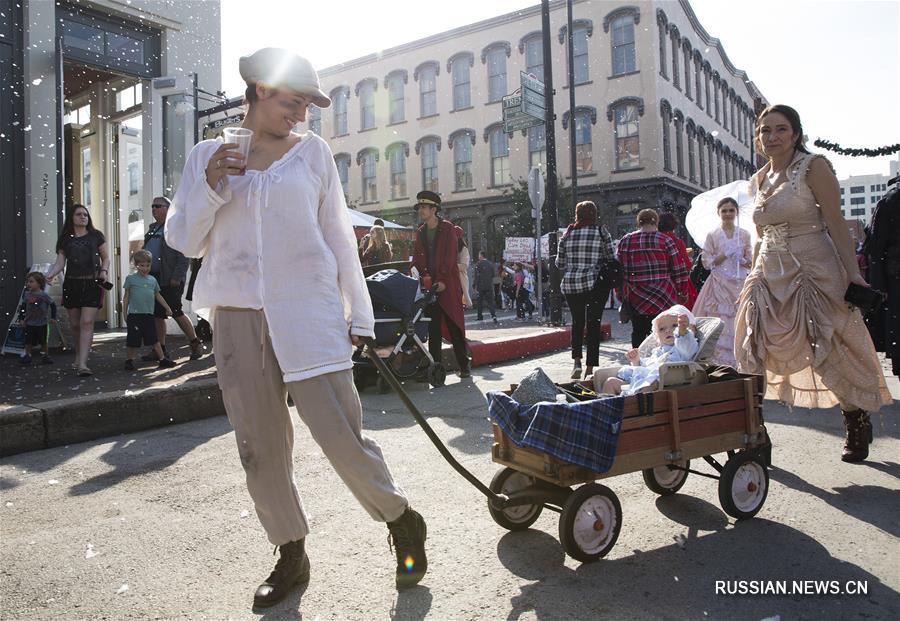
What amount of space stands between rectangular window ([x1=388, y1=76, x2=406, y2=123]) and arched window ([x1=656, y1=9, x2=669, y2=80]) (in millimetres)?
12942

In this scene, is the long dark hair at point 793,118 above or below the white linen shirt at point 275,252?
above

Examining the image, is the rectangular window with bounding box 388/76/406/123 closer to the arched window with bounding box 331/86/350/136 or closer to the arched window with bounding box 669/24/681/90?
the arched window with bounding box 331/86/350/136

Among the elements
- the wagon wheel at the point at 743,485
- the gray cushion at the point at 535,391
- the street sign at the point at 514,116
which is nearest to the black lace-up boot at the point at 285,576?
the gray cushion at the point at 535,391

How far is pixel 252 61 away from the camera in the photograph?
2.46 meters

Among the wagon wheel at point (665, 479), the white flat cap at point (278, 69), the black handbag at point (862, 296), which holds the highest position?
the white flat cap at point (278, 69)

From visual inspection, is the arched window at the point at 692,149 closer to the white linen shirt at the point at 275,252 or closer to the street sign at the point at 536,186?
the street sign at the point at 536,186

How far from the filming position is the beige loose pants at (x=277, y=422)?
Answer: 8.00 ft

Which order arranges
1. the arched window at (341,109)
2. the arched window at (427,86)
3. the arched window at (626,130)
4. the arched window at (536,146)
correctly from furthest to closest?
1. the arched window at (341,109)
2. the arched window at (427,86)
3. the arched window at (536,146)
4. the arched window at (626,130)

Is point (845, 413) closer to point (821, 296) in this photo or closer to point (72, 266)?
point (821, 296)

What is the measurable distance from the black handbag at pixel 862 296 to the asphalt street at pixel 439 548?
36.5 inches

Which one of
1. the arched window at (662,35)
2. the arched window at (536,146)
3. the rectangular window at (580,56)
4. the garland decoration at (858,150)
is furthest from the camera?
the arched window at (536,146)

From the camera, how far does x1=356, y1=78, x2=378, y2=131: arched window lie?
3756cm

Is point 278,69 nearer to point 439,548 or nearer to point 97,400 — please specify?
point 439,548

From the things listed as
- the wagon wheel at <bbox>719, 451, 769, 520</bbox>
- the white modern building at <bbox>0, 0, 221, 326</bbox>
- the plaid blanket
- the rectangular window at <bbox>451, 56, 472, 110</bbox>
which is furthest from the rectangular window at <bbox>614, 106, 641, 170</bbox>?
the plaid blanket
